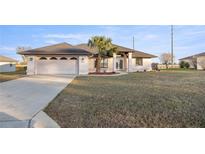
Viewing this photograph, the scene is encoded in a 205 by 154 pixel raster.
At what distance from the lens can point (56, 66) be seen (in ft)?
78.8

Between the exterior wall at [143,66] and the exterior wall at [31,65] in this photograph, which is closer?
the exterior wall at [31,65]

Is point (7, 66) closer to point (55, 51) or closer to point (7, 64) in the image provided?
point (7, 64)

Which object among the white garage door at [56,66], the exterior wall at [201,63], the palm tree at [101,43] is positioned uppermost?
the palm tree at [101,43]

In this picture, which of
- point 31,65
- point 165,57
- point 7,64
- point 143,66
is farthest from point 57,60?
point 165,57

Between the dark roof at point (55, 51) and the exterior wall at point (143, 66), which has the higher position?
the dark roof at point (55, 51)

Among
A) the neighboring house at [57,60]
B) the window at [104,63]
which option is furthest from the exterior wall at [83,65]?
the window at [104,63]

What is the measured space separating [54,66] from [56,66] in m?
0.24

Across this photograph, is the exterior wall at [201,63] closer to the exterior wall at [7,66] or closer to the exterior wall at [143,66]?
the exterior wall at [143,66]

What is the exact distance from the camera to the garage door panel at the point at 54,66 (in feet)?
78.4

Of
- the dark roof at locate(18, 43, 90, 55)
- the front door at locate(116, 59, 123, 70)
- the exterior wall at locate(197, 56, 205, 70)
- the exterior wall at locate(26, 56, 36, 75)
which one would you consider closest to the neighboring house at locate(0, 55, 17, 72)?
the dark roof at locate(18, 43, 90, 55)
